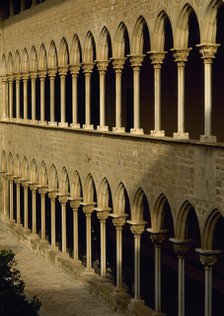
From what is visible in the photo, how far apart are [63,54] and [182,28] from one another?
11.2 metres

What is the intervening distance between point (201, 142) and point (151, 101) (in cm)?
1052

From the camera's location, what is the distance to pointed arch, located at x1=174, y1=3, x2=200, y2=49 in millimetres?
21016

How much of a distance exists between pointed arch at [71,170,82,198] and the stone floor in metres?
2.70

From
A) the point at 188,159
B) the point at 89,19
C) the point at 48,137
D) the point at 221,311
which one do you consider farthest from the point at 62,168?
the point at 188,159

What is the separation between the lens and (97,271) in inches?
1201

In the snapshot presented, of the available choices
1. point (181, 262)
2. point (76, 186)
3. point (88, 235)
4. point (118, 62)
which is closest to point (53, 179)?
point (76, 186)

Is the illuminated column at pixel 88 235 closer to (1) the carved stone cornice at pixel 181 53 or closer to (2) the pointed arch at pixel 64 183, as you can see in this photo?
(2) the pointed arch at pixel 64 183

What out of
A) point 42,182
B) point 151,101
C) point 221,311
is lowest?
point 221,311

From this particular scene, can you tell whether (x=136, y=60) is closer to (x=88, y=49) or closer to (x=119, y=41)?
(x=119, y=41)

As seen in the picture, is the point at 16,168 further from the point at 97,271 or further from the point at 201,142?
the point at 201,142

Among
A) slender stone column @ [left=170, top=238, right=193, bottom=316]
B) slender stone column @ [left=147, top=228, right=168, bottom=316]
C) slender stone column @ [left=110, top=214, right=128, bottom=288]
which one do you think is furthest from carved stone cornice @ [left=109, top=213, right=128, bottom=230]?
slender stone column @ [left=170, top=238, right=193, bottom=316]

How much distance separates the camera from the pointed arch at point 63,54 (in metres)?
31.7

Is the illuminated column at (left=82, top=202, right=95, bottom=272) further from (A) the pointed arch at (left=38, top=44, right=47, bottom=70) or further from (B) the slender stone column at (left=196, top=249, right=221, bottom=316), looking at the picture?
(B) the slender stone column at (left=196, top=249, right=221, bottom=316)

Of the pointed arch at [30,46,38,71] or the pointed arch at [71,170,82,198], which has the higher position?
the pointed arch at [30,46,38,71]
